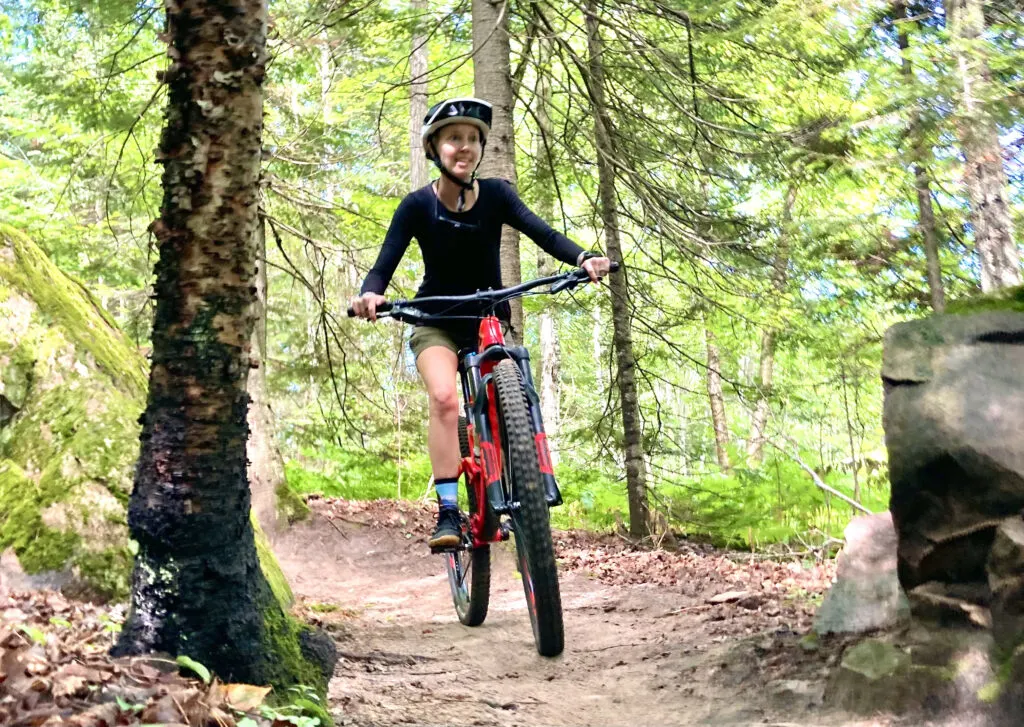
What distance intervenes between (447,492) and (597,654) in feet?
3.94

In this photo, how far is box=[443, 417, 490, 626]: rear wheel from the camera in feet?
15.0

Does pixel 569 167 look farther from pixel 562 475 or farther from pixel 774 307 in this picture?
pixel 562 475

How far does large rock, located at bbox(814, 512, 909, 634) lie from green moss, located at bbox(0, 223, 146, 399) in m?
4.06

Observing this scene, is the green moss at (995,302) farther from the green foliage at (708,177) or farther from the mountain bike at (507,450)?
the mountain bike at (507,450)

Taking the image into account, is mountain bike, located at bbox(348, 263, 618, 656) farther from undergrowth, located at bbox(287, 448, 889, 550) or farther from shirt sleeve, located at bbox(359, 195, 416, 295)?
undergrowth, located at bbox(287, 448, 889, 550)

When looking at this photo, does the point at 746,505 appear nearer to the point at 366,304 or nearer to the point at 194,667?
the point at 366,304

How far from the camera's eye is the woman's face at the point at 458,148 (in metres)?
4.21

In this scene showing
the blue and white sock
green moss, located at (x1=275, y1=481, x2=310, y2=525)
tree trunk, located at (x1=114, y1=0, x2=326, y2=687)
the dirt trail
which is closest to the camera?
tree trunk, located at (x1=114, y1=0, x2=326, y2=687)

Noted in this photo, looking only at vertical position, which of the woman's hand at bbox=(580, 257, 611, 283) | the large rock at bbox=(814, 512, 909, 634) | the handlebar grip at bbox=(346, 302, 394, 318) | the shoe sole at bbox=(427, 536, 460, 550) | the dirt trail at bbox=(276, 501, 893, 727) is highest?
the woman's hand at bbox=(580, 257, 611, 283)

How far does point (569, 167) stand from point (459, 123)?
16.7 feet

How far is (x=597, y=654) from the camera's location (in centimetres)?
430

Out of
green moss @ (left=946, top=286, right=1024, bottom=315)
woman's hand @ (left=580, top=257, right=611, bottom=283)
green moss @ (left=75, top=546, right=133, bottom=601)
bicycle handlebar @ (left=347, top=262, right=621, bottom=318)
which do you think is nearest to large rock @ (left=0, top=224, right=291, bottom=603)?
green moss @ (left=75, top=546, right=133, bottom=601)

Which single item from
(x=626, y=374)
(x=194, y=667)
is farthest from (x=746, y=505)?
(x=194, y=667)

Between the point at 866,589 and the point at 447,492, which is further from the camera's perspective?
the point at 447,492
